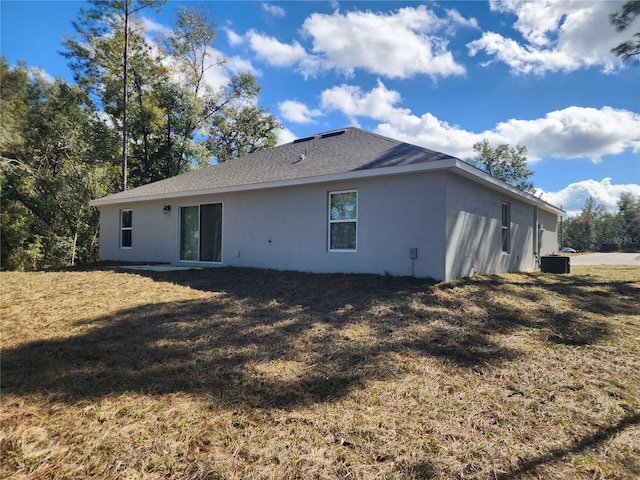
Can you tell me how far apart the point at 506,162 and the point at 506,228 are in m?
29.2

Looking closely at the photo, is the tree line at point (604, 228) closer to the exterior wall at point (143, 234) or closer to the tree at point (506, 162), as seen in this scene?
the tree at point (506, 162)

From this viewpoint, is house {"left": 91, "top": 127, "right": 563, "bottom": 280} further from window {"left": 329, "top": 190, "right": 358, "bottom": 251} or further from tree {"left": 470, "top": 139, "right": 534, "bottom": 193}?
tree {"left": 470, "top": 139, "right": 534, "bottom": 193}

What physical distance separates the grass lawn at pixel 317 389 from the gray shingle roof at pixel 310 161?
3.39 m

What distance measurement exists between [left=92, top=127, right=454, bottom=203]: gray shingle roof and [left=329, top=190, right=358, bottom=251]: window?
70 centimetres

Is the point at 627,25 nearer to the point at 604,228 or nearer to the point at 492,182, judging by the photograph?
the point at 492,182

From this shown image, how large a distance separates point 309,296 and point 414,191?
10.5ft

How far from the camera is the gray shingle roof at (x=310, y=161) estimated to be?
792 cm

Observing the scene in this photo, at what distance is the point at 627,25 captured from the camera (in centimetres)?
947

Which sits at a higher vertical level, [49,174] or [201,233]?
[49,174]

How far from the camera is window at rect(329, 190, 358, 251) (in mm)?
8227

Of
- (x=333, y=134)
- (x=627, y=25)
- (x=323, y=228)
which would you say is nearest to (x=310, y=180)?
(x=323, y=228)

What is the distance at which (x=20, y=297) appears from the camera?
611 centimetres

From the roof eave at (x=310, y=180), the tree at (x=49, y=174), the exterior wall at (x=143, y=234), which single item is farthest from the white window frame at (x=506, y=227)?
the tree at (x=49, y=174)

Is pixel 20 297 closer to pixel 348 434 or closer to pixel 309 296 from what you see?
pixel 309 296
